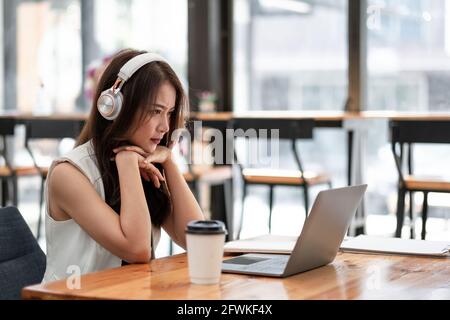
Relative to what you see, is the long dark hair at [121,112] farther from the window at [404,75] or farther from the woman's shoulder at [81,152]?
the window at [404,75]

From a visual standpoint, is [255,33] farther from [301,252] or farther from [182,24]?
[301,252]

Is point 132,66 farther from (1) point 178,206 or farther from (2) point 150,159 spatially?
(1) point 178,206

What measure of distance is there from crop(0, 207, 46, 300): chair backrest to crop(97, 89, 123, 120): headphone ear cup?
0.30m

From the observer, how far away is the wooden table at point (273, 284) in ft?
4.50

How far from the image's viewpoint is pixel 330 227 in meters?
1.64

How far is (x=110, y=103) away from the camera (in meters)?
1.89

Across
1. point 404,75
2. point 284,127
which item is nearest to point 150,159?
point 284,127

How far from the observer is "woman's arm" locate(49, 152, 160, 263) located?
180 centimetres

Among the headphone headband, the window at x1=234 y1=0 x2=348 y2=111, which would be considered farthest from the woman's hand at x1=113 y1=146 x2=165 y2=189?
the window at x1=234 y1=0 x2=348 y2=111

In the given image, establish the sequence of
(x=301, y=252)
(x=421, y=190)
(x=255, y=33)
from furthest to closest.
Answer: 1. (x=255, y=33)
2. (x=421, y=190)
3. (x=301, y=252)

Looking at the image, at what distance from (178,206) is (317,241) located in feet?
1.80

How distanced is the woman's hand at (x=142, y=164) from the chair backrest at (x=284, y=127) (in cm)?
267

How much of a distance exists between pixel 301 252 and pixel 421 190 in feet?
9.60
